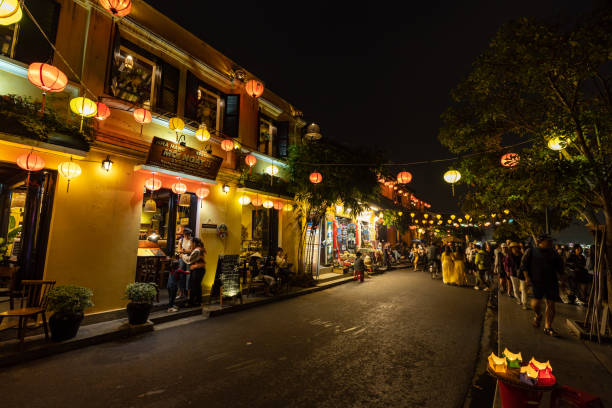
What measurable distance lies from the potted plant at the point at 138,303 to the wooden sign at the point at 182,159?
355 cm

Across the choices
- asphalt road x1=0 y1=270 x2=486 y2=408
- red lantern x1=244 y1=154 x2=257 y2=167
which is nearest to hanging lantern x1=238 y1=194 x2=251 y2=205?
red lantern x1=244 y1=154 x2=257 y2=167

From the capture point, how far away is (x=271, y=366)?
468 cm

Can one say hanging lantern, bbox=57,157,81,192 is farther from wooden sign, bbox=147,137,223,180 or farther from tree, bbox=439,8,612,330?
tree, bbox=439,8,612,330

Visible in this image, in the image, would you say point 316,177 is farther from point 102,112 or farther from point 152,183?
point 102,112

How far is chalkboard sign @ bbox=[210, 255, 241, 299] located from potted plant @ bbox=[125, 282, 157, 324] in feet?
7.80

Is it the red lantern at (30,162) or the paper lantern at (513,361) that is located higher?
the red lantern at (30,162)

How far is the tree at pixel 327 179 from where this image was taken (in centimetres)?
1217

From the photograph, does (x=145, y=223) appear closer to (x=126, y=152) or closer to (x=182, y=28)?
(x=126, y=152)

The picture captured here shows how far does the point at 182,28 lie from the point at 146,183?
6284 mm

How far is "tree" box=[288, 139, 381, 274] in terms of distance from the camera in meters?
12.2

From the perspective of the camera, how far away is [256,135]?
12.4 m

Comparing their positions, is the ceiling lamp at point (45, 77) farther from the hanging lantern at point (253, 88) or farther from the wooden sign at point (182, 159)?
the hanging lantern at point (253, 88)

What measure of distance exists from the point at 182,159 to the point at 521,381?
30.1ft

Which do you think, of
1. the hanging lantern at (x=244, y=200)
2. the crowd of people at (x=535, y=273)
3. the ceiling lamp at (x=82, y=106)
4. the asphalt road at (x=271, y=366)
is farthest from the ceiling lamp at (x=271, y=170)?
the crowd of people at (x=535, y=273)
